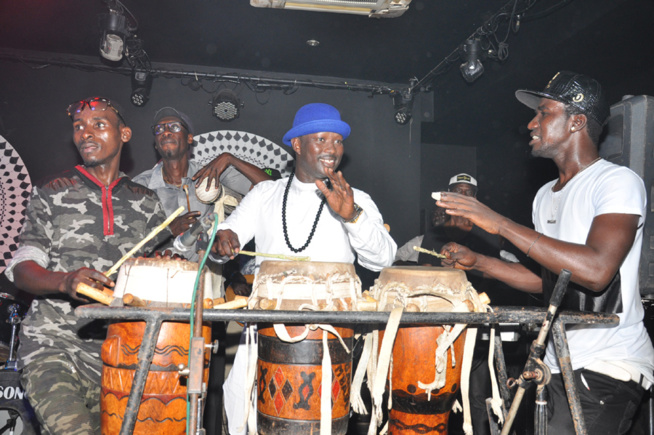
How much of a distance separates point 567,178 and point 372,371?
1476 millimetres

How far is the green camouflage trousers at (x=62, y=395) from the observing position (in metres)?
2.31

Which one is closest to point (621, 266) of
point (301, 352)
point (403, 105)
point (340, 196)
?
point (340, 196)

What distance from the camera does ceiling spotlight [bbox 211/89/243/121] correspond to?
7.80 meters

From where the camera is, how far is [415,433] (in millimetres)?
2246

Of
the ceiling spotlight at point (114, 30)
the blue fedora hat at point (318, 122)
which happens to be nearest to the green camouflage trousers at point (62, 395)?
the blue fedora hat at point (318, 122)

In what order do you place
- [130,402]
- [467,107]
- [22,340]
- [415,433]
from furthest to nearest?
[467,107], [22,340], [415,433], [130,402]

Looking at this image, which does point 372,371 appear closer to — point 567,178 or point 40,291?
point 567,178

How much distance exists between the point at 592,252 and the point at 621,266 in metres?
0.31

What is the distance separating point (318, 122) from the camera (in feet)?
10.6

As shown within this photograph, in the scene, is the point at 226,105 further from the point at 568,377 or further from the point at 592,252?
the point at 568,377

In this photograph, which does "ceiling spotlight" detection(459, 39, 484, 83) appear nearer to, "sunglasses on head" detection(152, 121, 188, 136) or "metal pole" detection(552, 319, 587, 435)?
"sunglasses on head" detection(152, 121, 188, 136)

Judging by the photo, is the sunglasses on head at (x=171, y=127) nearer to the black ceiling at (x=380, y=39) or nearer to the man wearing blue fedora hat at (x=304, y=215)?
the man wearing blue fedora hat at (x=304, y=215)

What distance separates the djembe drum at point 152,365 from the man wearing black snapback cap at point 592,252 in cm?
129

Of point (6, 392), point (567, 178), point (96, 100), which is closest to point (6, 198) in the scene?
point (6, 392)
